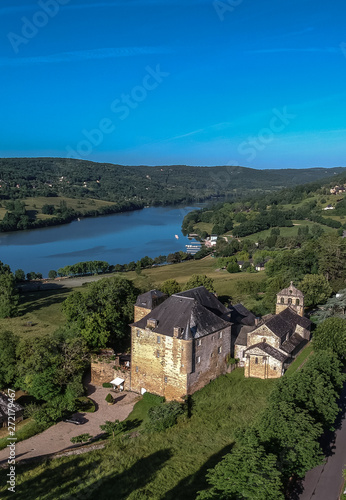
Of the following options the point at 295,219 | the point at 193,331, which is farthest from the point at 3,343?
the point at 295,219

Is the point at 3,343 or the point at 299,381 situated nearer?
the point at 299,381

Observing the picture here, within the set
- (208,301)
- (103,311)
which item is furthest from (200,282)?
(103,311)

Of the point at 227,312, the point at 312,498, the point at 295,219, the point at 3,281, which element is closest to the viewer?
the point at 312,498

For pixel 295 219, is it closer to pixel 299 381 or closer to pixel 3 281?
pixel 3 281

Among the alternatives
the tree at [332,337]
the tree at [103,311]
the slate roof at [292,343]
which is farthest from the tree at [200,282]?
the tree at [332,337]

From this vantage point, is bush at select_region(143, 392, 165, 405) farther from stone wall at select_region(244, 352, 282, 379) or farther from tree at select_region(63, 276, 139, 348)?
tree at select_region(63, 276, 139, 348)

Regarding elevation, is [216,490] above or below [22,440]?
above

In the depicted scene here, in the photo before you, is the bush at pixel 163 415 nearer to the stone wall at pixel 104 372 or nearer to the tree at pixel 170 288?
the stone wall at pixel 104 372
